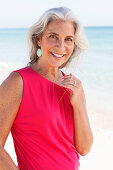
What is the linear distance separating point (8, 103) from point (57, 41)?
1.99 ft

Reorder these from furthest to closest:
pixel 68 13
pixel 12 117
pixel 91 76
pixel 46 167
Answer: pixel 91 76, pixel 68 13, pixel 46 167, pixel 12 117

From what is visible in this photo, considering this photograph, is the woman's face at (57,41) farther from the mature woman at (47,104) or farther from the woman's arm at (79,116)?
the woman's arm at (79,116)

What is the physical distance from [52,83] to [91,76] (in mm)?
9025

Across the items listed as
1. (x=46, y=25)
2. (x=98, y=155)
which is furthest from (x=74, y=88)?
(x=98, y=155)

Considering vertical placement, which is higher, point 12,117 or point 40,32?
point 40,32

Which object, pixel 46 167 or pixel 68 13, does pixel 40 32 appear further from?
pixel 46 167

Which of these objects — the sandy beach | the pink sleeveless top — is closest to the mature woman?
the pink sleeveless top

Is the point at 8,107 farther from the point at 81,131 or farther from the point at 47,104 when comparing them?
the point at 81,131

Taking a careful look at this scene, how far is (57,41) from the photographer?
2363 millimetres

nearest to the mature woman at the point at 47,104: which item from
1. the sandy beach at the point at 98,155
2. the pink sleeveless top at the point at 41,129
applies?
the pink sleeveless top at the point at 41,129

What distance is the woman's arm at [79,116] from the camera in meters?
2.43

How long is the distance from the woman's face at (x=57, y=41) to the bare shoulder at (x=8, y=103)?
0.40 meters

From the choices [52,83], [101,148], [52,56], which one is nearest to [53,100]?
[52,83]

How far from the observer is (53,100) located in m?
2.33
